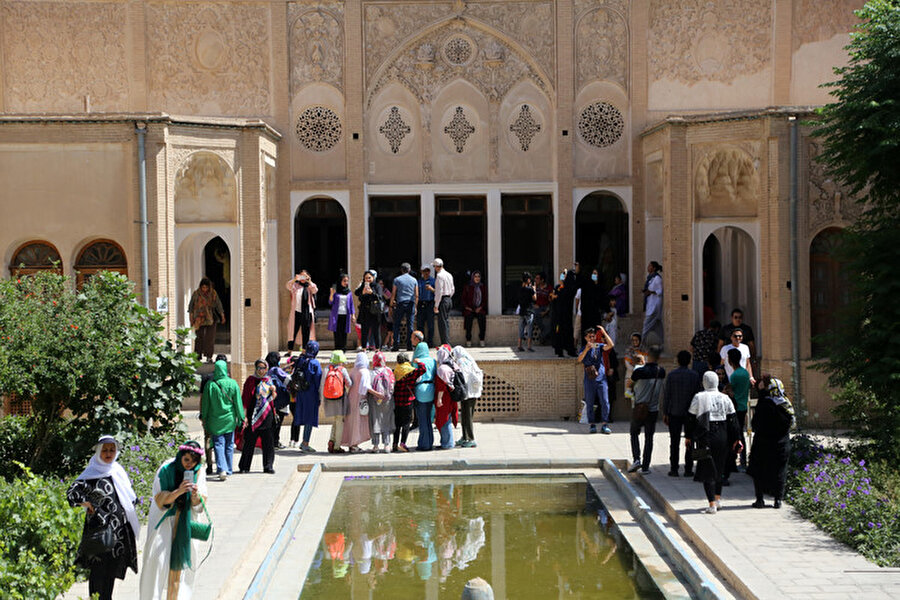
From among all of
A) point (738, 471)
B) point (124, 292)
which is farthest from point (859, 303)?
point (124, 292)

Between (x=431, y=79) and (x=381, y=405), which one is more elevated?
(x=431, y=79)

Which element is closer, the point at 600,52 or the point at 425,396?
the point at 425,396

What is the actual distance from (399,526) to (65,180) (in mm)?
9559

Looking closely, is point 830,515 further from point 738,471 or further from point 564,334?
point 564,334

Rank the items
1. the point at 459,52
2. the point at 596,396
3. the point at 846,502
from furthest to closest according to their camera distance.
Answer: the point at 459,52, the point at 596,396, the point at 846,502

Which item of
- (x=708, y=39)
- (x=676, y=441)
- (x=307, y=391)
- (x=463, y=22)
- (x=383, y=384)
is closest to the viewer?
(x=676, y=441)

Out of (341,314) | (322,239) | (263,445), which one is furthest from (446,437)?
(322,239)

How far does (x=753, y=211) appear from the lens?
18.5 metres

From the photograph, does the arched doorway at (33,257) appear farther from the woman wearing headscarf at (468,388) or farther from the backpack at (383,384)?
the woman wearing headscarf at (468,388)

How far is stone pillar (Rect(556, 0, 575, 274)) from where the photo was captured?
812 inches

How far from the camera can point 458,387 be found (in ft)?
50.2

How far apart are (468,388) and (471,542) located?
15.9 feet

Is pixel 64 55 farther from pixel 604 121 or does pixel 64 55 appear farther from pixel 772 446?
pixel 772 446

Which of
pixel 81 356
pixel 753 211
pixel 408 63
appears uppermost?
pixel 408 63
